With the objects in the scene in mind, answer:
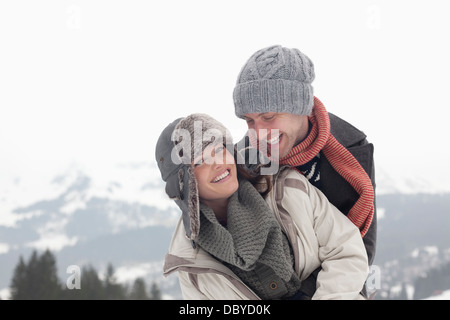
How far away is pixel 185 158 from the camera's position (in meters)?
2.89

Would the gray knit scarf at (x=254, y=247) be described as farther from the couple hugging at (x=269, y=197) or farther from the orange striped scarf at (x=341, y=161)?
the orange striped scarf at (x=341, y=161)

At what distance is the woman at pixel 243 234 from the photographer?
2816mm

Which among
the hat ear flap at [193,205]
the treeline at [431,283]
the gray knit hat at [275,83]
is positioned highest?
the gray knit hat at [275,83]

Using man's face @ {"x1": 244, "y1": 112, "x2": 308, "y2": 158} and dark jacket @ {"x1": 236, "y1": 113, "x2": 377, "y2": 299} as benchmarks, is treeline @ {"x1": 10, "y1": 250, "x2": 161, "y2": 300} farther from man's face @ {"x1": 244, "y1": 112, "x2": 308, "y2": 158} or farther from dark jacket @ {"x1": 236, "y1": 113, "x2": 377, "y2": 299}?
man's face @ {"x1": 244, "y1": 112, "x2": 308, "y2": 158}

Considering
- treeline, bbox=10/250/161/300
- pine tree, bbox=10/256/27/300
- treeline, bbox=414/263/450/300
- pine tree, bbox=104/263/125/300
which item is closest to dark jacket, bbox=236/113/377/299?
treeline, bbox=10/250/161/300

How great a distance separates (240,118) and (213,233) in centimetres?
109

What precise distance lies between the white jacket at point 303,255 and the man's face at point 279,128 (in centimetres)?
32

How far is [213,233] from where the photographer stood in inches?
112

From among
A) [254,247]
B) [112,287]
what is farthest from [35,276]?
[254,247]

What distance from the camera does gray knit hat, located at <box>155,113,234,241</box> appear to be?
9.34ft

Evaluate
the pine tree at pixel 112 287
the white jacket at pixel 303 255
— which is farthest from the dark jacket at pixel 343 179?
the pine tree at pixel 112 287

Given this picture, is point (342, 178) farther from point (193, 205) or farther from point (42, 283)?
point (42, 283)
